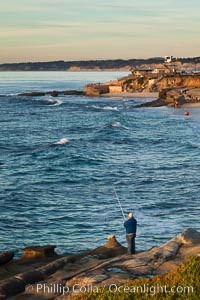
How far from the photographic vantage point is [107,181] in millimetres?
37031

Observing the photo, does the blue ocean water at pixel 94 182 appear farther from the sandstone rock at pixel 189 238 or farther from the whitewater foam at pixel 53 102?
the whitewater foam at pixel 53 102

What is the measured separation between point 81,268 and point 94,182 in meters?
19.0

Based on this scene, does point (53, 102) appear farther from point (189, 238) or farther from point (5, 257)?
point (189, 238)

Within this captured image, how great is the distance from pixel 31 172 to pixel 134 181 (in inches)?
317

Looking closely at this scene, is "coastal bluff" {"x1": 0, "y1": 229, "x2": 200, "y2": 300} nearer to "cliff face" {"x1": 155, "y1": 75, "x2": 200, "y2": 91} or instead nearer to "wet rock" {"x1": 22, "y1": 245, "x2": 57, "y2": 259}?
"wet rock" {"x1": 22, "y1": 245, "x2": 57, "y2": 259}

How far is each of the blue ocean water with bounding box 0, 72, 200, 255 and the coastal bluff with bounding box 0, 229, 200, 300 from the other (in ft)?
12.7

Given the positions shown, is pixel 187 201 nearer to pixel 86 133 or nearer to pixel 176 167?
pixel 176 167

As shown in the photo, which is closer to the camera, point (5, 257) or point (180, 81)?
→ point (5, 257)

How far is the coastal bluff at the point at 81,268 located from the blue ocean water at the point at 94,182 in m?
3.86

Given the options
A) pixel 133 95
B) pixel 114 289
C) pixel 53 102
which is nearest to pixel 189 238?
pixel 114 289

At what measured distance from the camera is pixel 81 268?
17906mm

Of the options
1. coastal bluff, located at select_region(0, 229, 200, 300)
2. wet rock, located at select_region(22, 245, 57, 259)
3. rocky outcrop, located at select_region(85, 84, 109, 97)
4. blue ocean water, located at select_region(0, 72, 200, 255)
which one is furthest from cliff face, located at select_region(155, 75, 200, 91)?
coastal bluff, located at select_region(0, 229, 200, 300)

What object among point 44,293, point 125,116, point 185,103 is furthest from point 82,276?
point 185,103

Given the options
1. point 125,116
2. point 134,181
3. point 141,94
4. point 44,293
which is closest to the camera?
point 44,293
